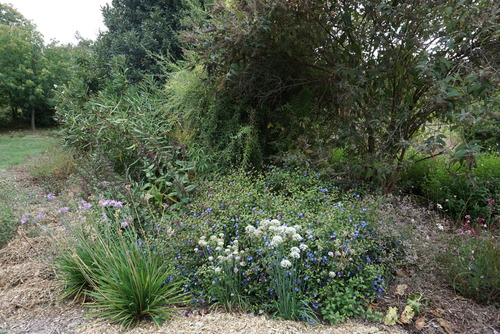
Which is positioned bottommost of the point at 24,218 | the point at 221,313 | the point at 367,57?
the point at 221,313

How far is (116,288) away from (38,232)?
63.8 inches

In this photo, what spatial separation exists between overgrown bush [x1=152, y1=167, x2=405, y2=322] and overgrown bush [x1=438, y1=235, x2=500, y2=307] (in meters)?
0.36

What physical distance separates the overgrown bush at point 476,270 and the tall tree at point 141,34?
636cm

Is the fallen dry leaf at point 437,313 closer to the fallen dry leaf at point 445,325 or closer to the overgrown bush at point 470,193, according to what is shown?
the fallen dry leaf at point 445,325

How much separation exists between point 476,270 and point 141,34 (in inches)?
297

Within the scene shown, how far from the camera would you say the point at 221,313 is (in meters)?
2.08

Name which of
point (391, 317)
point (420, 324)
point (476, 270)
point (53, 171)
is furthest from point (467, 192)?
point (53, 171)

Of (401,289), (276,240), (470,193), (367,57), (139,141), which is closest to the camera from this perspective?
(276,240)

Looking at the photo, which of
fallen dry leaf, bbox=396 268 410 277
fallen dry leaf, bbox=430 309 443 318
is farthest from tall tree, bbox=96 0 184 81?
fallen dry leaf, bbox=430 309 443 318

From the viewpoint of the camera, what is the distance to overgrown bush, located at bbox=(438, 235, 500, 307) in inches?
85.1

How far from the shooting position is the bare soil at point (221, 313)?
6.25 feet

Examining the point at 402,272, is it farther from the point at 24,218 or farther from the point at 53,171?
the point at 53,171

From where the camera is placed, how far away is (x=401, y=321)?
6.57ft

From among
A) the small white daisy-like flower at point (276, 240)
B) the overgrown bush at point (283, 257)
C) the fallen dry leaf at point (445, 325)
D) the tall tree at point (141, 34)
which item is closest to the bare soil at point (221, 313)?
the fallen dry leaf at point (445, 325)
